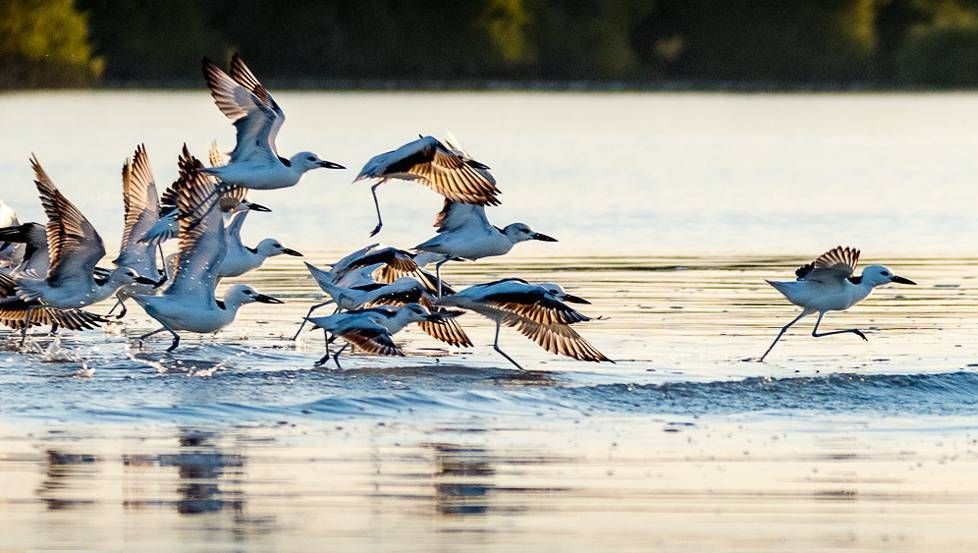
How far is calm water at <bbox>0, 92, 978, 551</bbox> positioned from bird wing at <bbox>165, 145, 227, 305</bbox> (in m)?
0.51

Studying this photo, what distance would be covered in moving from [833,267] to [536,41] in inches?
3355

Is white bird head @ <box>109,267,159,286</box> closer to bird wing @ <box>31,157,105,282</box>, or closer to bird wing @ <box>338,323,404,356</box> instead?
bird wing @ <box>31,157,105,282</box>

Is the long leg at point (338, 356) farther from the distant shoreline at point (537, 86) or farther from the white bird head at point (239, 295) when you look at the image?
the distant shoreline at point (537, 86)

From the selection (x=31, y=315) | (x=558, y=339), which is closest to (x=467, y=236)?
(x=558, y=339)

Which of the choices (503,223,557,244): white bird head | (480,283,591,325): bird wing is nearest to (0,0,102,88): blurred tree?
(503,223,557,244): white bird head

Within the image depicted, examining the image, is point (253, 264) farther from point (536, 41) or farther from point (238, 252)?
Answer: point (536, 41)

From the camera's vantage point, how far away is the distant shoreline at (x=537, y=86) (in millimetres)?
93000

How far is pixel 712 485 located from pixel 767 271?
12.0 metres

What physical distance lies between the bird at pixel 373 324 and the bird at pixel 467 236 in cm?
116

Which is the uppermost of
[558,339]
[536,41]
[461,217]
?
[536,41]

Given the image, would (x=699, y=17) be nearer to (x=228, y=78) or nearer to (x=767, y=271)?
(x=767, y=271)

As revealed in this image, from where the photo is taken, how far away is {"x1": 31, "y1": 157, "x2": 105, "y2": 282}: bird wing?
17141 millimetres

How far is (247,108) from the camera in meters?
17.6

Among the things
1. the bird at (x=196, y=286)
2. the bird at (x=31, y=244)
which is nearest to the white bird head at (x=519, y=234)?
the bird at (x=196, y=286)
